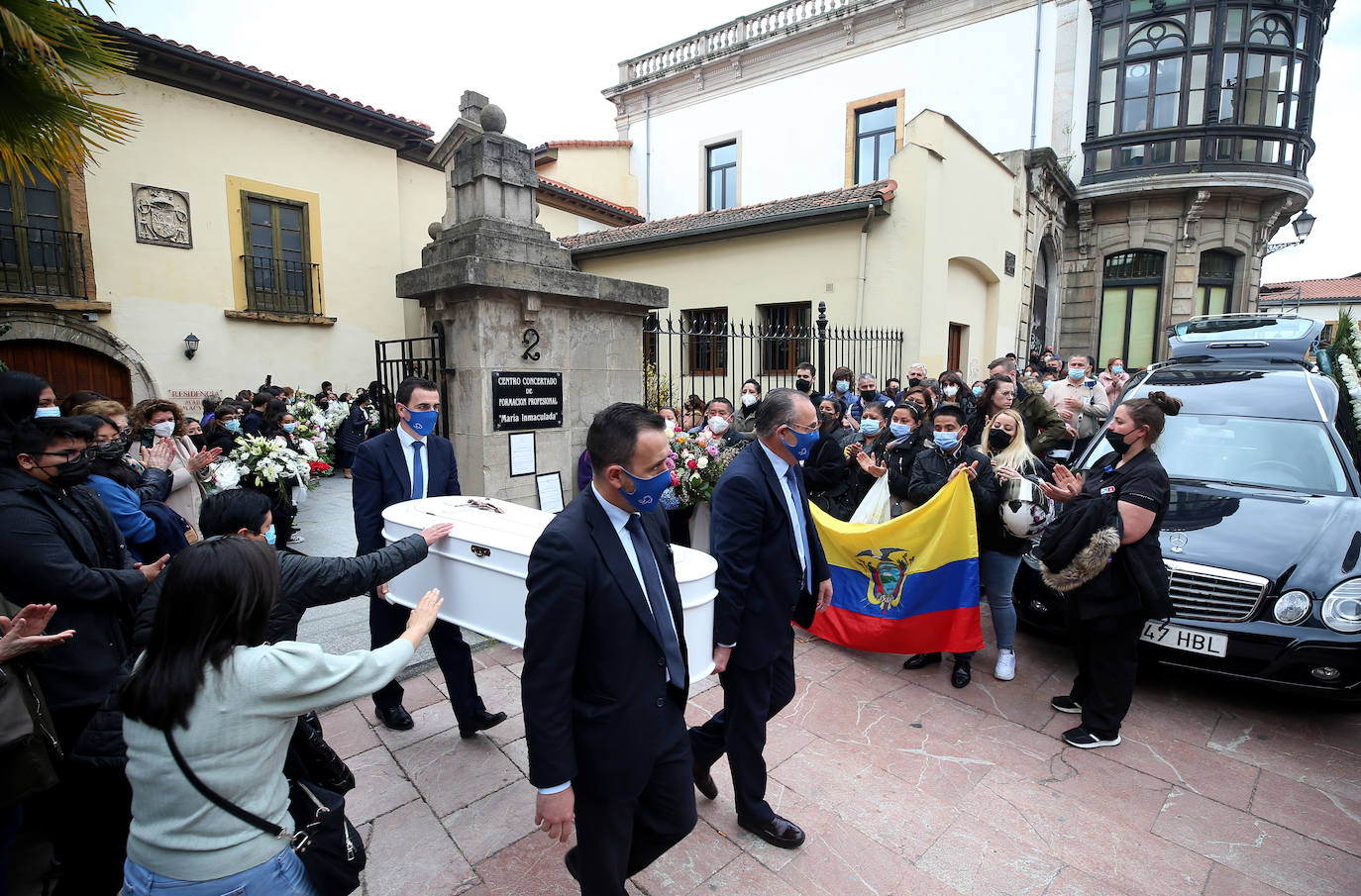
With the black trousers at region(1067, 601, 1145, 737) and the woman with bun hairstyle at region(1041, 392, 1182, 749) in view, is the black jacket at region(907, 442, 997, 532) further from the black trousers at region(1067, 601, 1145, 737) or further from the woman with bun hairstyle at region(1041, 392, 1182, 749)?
the black trousers at region(1067, 601, 1145, 737)

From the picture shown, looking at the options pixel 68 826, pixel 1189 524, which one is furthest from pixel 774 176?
pixel 68 826

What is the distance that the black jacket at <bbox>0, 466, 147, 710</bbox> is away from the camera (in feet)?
7.98

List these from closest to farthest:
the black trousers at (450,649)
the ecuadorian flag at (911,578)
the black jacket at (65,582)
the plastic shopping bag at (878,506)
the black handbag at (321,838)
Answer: the black handbag at (321,838)
the black jacket at (65,582)
the black trousers at (450,649)
the ecuadorian flag at (911,578)
the plastic shopping bag at (878,506)

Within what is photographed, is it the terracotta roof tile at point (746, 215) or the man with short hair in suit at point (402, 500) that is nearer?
the man with short hair in suit at point (402, 500)

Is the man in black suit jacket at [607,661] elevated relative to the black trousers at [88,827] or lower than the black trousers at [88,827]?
elevated

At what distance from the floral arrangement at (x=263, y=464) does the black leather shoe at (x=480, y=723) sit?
11.8 ft

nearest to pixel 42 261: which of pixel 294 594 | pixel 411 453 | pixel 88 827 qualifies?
pixel 411 453

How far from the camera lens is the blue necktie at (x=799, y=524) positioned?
116 inches

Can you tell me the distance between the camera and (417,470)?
12.2 ft

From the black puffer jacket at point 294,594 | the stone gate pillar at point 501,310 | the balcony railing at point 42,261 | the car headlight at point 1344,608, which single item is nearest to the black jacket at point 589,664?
the black puffer jacket at point 294,594

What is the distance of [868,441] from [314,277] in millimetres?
13294

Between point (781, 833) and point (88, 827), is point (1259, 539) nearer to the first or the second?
point (781, 833)

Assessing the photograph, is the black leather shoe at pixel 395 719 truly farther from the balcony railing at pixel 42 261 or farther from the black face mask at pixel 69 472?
the balcony railing at pixel 42 261

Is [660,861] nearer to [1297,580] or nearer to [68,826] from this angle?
[68,826]
